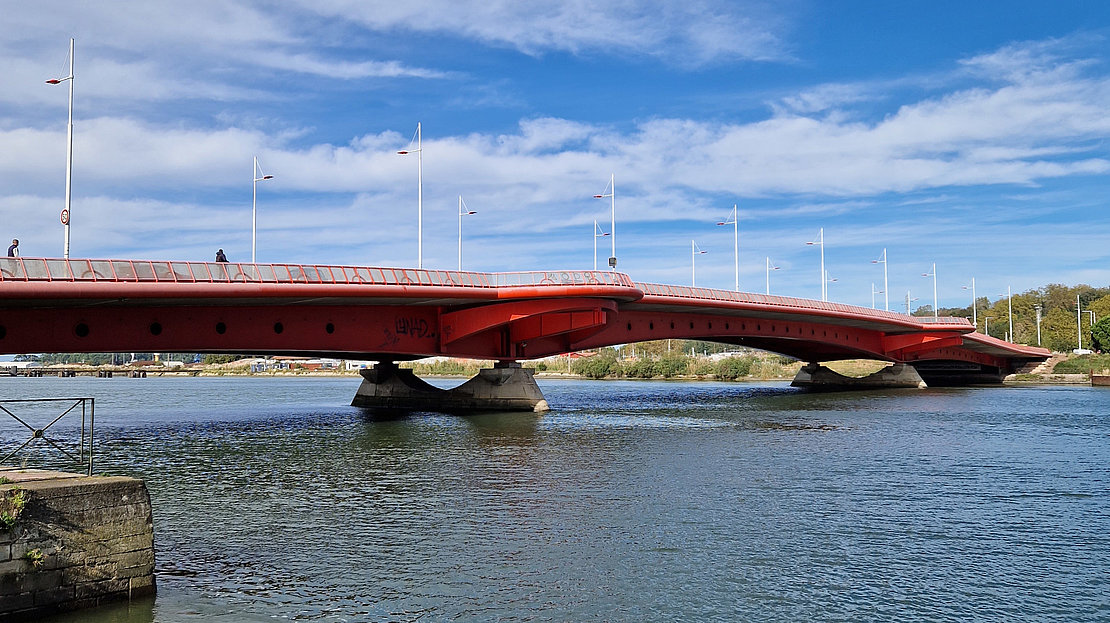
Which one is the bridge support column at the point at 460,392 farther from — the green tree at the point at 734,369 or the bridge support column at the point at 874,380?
the green tree at the point at 734,369

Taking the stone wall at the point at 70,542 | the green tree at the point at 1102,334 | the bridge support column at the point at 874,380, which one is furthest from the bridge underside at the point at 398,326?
the green tree at the point at 1102,334

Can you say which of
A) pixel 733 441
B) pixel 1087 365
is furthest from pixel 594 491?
pixel 1087 365

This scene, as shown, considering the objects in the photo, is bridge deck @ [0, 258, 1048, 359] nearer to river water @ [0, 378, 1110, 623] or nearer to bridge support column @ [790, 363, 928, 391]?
river water @ [0, 378, 1110, 623]

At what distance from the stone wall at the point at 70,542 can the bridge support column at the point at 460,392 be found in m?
48.1

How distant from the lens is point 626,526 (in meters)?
22.8

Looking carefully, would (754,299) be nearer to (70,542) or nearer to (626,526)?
(626,526)

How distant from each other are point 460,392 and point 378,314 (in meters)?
14.2

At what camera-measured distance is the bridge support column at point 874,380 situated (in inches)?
4136

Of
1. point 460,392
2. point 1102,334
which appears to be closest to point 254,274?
point 460,392

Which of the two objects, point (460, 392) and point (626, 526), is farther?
point (460, 392)

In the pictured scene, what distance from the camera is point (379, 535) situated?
2177 centimetres

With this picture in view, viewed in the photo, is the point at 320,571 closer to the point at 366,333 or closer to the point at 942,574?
the point at 942,574

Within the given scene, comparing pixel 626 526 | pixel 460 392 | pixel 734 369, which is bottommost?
pixel 626 526

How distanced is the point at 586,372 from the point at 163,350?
11970 centimetres
